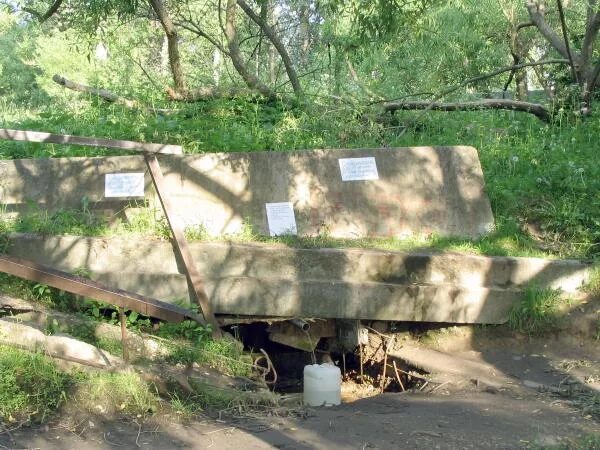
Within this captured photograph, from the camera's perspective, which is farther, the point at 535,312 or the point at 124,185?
the point at 124,185

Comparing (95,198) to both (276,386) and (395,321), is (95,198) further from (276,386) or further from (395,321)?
(395,321)

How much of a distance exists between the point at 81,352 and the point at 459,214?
12.8ft

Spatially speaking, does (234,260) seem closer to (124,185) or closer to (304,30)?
(124,185)

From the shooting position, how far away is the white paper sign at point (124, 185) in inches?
262

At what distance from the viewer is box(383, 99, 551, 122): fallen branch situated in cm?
934

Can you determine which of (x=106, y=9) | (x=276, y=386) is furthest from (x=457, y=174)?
(x=106, y=9)

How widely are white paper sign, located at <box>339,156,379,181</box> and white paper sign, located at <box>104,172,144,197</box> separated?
194cm

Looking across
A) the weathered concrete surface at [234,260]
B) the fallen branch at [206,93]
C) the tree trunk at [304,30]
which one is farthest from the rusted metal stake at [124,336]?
the tree trunk at [304,30]

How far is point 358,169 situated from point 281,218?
0.94 metres

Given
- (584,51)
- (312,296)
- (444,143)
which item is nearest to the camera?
(312,296)

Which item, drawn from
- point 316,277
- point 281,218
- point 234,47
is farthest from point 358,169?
point 234,47

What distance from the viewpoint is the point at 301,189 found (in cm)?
700

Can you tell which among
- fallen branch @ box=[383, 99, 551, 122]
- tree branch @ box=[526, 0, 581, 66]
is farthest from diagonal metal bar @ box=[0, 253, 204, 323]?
tree branch @ box=[526, 0, 581, 66]

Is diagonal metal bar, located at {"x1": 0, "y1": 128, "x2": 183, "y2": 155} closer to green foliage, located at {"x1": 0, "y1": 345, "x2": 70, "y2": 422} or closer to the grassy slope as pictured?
the grassy slope
